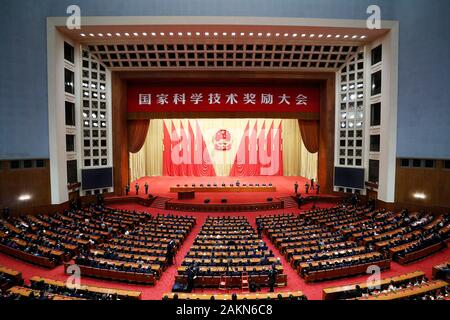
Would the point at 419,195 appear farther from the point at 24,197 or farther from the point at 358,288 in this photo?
the point at 24,197

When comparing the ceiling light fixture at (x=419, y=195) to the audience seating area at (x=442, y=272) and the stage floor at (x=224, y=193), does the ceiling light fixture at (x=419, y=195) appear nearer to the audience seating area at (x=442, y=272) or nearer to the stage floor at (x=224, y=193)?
the stage floor at (x=224, y=193)

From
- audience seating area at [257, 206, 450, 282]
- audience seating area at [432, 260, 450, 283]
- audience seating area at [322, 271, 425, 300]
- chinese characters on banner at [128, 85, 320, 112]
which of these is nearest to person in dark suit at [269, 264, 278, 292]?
audience seating area at [257, 206, 450, 282]

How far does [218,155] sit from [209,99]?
9020mm

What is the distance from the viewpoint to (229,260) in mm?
8773

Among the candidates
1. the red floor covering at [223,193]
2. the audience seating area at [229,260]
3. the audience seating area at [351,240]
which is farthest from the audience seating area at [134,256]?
the red floor covering at [223,193]

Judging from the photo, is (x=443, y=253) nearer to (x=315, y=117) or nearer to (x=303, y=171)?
(x=315, y=117)

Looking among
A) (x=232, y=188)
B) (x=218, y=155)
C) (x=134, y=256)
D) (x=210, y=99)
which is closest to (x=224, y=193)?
(x=232, y=188)

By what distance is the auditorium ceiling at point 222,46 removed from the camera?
16297mm

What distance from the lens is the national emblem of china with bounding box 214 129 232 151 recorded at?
91.1ft

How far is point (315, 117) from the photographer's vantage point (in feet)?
68.9

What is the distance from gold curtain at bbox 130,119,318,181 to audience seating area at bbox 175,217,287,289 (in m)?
16.4
